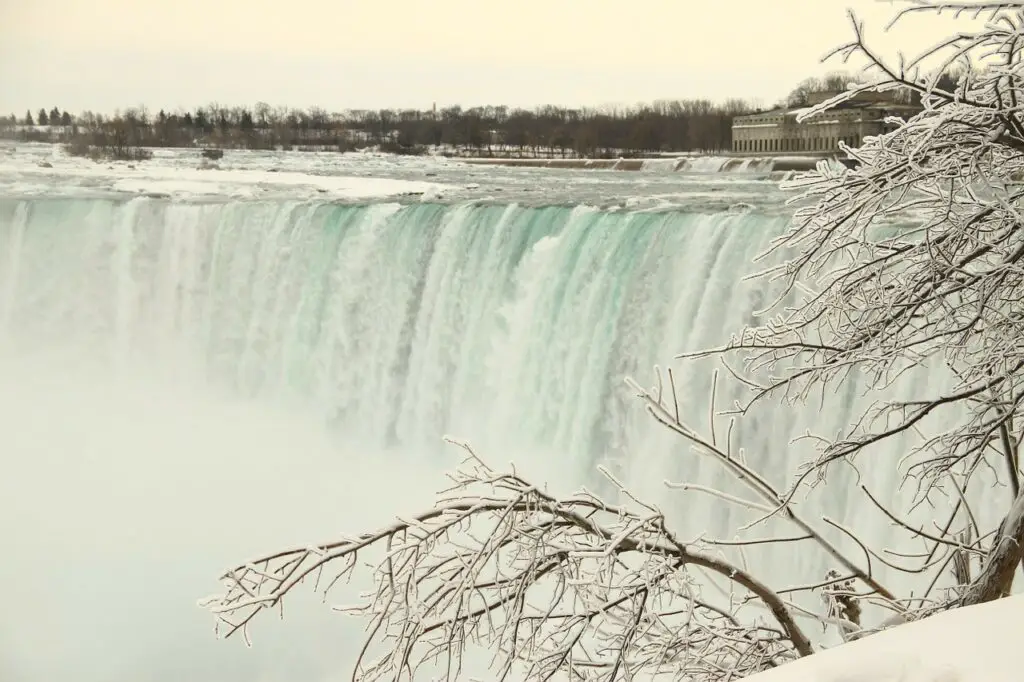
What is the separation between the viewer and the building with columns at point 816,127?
9.94 feet

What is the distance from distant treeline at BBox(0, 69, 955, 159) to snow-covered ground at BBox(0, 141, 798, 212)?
0.11 meters

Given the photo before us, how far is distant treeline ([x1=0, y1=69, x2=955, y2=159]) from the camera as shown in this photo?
4.51m

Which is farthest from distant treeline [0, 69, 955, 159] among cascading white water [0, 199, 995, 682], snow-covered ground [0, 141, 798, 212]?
cascading white water [0, 199, 995, 682]

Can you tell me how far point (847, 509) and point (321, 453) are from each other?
3.28 metres

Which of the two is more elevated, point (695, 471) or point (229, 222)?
point (229, 222)

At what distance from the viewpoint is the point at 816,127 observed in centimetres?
382

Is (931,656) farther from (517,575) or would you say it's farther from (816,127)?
(816,127)

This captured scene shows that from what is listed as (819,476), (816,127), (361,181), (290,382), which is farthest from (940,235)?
(290,382)

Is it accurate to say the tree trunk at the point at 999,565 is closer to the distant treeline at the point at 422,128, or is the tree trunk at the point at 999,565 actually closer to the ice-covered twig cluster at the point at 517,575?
the ice-covered twig cluster at the point at 517,575

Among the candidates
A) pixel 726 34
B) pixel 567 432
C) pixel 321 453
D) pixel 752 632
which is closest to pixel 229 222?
pixel 321 453

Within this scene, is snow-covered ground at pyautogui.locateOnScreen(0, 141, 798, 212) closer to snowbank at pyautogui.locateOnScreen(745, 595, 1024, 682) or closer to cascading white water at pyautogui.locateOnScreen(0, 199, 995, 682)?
cascading white water at pyautogui.locateOnScreen(0, 199, 995, 682)

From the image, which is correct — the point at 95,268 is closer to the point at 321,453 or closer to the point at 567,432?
the point at 321,453

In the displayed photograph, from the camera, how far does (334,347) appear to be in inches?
243

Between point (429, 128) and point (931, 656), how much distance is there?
4575mm
